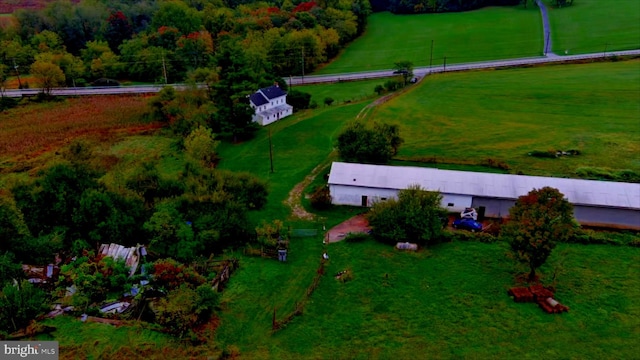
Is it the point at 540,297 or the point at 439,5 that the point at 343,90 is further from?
the point at 439,5

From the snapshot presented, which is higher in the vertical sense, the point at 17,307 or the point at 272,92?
the point at 272,92

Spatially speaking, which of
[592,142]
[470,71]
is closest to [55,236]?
[592,142]

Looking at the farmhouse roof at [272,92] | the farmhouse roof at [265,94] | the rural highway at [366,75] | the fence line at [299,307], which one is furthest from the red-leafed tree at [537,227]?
the rural highway at [366,75]

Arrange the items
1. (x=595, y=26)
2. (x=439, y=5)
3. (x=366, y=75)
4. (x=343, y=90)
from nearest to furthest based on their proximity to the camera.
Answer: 1. (x=343, y=90)
2. (x=366, y=75)
3. (x=595, y=26)
4. (x=439, y=5)

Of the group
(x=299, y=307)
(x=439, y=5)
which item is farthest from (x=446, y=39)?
(x=299, y=307)

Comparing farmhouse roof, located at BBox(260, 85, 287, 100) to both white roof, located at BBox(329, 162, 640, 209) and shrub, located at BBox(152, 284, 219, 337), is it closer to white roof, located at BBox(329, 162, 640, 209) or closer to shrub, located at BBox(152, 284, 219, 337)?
white roof, located at BBox(329, 162, 640, 209)

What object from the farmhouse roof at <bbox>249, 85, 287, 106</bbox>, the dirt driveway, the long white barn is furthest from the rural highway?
the dirt driveway

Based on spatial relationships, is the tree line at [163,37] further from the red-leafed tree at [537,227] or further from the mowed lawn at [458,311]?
the red-leafed tree at [537,227]
